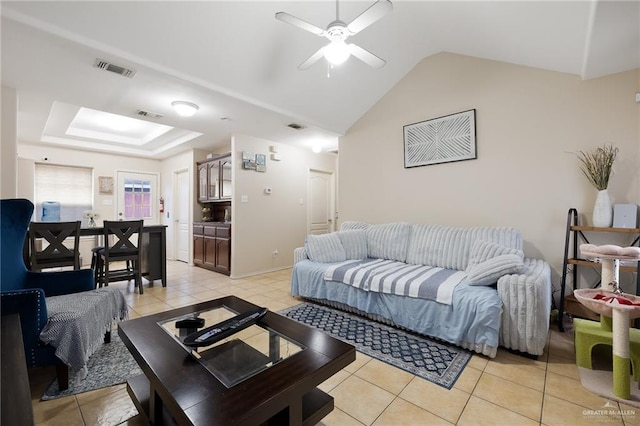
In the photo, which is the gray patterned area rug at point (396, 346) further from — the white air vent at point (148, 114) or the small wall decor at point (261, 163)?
the white air vent at point (148, 114)

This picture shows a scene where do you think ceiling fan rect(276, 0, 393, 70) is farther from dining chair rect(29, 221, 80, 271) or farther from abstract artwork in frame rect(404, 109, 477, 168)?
dining chair rect(29, 221, 80, 271)

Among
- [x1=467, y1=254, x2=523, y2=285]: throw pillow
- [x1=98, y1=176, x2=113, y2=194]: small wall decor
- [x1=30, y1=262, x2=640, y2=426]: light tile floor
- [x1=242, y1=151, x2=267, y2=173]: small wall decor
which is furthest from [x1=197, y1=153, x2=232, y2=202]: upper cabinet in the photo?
[x1=467, y1=254, x2=523, y2=285]: throw pillow

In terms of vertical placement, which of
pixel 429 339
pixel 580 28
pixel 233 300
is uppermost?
pixel 580 28

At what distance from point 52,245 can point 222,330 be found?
2.89 meters

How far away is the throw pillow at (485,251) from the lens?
7.96 feet

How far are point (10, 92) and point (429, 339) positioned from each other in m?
4.71

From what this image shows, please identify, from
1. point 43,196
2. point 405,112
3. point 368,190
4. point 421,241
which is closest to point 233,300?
point 421,241

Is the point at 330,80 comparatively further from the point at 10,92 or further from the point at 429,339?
the point at 10,92

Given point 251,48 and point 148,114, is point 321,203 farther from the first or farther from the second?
point 251,48

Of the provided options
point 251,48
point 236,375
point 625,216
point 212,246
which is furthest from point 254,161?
point 625,216

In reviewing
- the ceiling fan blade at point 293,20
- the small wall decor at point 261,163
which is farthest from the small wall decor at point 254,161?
the ceiling fan blade at point 293,20

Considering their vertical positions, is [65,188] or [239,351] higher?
[65,188]

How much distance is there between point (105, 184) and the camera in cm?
569

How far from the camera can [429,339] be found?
229cm
